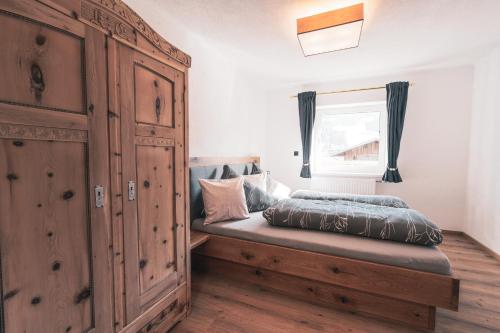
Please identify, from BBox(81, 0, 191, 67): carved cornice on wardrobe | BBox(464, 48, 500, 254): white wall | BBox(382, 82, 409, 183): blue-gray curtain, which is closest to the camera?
BBox(81, 0, 191, 67): carved cornice on wardrobe

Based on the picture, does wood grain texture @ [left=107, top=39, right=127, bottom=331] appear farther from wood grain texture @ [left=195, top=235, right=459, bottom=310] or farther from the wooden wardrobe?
wood grain texture @ [left=195, top=235, right=459, bottom=310]

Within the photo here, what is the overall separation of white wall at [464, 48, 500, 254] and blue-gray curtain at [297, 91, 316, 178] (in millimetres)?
2114

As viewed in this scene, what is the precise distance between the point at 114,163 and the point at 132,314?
2.60 ft

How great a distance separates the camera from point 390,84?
336cm

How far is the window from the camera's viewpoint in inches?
143

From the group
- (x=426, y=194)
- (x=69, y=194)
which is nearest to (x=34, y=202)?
(x=69, y=194)

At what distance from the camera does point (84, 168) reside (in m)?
0.96

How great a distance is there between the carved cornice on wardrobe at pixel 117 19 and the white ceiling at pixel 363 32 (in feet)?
2.62

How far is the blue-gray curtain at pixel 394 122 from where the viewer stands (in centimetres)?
332

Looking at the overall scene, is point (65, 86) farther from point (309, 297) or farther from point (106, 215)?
point (309, 297)

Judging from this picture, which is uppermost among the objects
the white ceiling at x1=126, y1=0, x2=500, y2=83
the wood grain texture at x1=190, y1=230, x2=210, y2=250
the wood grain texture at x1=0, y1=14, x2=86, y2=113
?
the white ceiling at x1=126, y1=0, x2=500, y2=83

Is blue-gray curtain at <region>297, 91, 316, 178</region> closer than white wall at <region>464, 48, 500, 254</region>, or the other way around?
white wall at <region>464, 48, 500, 254</region>

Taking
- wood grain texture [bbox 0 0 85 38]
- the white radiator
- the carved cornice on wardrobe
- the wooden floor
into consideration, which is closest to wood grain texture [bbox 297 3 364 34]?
the carved cornice on wardrobe

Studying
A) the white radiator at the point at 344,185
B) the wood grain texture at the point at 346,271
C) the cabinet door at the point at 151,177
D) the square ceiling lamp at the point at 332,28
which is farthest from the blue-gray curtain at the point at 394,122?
the cabinet door at the point at 151,177
